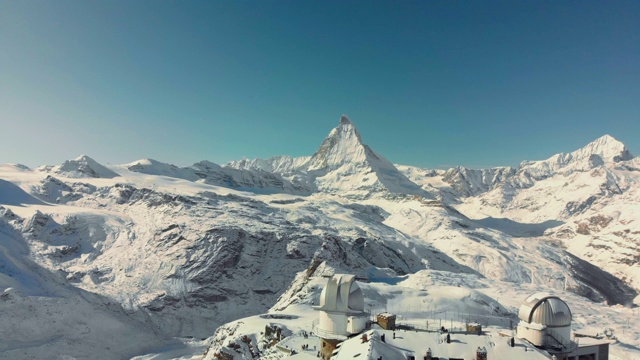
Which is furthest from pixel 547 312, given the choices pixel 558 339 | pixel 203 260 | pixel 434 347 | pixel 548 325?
pixel 203 260

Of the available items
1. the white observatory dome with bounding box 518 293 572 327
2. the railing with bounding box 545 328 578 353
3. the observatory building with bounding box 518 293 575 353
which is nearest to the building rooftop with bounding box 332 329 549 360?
the observatory building with bounding box 518 293 575 353

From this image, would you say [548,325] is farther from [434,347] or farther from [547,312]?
[434,347]

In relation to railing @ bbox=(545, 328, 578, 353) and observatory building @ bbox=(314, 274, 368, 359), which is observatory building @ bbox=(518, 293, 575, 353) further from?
observatory building @ bbox=(314, 274, 368, 359)

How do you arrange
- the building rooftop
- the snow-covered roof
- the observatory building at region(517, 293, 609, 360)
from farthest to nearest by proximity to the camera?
the snow-covered roof
the observatory building at region(517, 293, 609, 360)
the building rooftop

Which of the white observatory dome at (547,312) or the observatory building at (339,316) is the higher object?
the white observatory dome at (547,312)

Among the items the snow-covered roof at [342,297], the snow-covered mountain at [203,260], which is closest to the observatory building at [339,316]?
the snow-covered roof at [342,297]

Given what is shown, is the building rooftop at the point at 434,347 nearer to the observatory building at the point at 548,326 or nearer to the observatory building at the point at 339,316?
the observatory building at the point at 548,326

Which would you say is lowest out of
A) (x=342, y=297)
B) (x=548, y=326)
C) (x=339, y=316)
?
(x=339, y=316)
